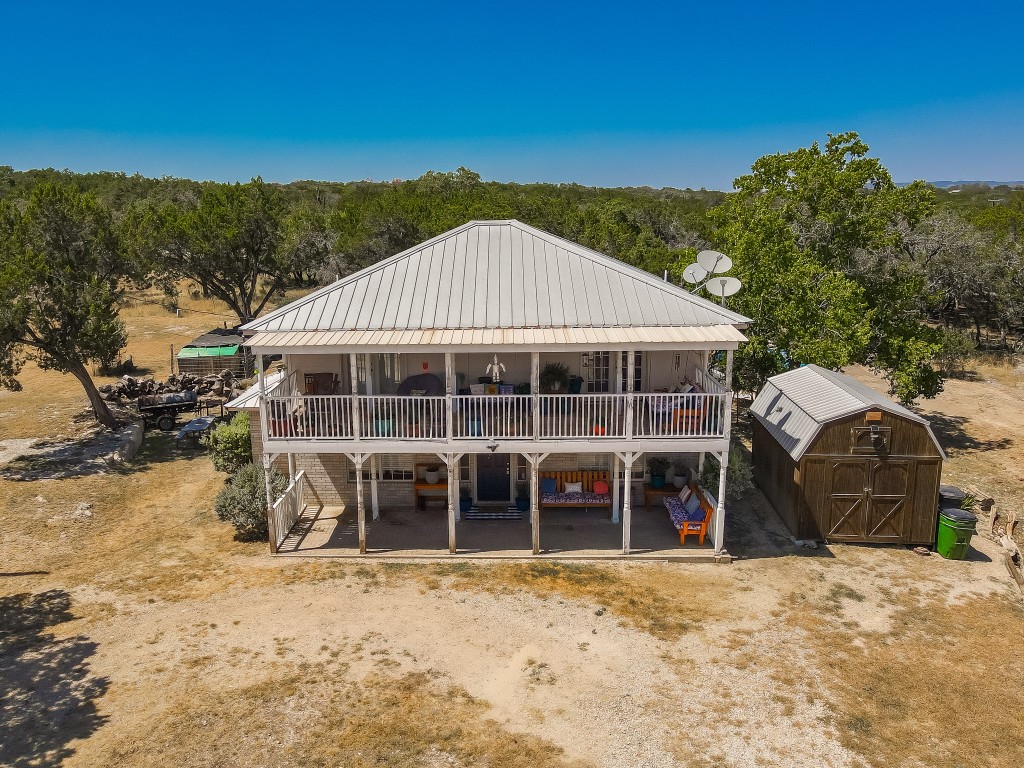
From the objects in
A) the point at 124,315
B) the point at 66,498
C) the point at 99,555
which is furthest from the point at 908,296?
the point at 124,315

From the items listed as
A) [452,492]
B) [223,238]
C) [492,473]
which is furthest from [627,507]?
[223,238]

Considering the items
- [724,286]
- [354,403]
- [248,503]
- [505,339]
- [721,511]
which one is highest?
[724,286]

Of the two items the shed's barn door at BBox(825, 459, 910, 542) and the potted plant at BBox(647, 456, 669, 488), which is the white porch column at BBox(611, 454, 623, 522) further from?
the shed's barn door at BBox(825, 459, 910, 542)

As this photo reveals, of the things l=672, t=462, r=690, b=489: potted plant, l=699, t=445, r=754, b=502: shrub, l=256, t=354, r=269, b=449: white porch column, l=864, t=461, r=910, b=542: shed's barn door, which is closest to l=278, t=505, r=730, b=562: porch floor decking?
l=672, t=462, r=690, b=489: potted plant

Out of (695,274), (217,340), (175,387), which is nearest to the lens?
(695,274)

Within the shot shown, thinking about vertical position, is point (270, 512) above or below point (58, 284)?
below

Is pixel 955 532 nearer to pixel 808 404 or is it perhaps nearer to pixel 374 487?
pixel 808 404

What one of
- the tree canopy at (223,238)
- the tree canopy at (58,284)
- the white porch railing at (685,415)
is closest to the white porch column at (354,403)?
the white porch railing at (685,415)
